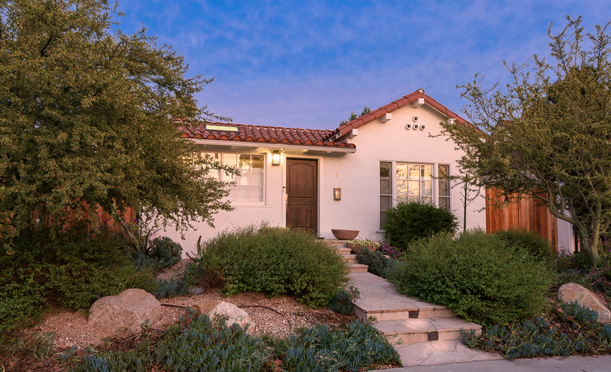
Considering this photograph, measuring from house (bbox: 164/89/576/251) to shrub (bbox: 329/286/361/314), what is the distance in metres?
4.45

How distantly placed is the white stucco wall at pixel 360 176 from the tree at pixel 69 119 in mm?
5007

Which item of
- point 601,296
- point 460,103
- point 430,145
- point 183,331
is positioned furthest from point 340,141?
point 183,331

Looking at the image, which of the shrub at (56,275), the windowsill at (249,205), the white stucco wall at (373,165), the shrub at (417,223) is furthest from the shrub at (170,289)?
the shrub at (417,223)

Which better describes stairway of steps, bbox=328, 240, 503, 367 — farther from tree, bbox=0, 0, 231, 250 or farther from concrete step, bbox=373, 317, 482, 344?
tree, bbox=0, 0, 231, 250

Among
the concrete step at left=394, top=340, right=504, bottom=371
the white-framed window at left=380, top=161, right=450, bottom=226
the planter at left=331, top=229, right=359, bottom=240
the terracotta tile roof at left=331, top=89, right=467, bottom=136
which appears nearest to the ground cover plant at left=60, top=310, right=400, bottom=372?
the concrete step at left=394, top=340, right=504, bottom=371

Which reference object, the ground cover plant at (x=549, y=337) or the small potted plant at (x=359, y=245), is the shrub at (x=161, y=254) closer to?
the small potted plant at (x=359, y=245)

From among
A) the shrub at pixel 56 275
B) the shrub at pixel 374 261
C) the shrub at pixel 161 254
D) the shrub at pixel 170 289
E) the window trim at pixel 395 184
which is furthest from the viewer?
the window trim at pixel 395 184

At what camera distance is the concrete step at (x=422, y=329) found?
4.16 m

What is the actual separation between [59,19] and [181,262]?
16.9 ft

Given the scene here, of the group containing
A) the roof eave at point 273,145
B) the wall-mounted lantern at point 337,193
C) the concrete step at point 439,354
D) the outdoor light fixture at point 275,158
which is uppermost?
the roof eave at point 273,145

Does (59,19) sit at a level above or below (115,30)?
below

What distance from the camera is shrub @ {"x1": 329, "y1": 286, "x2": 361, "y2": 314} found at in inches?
189

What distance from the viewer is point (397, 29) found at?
458 inches

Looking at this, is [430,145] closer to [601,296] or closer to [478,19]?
[478,19]
